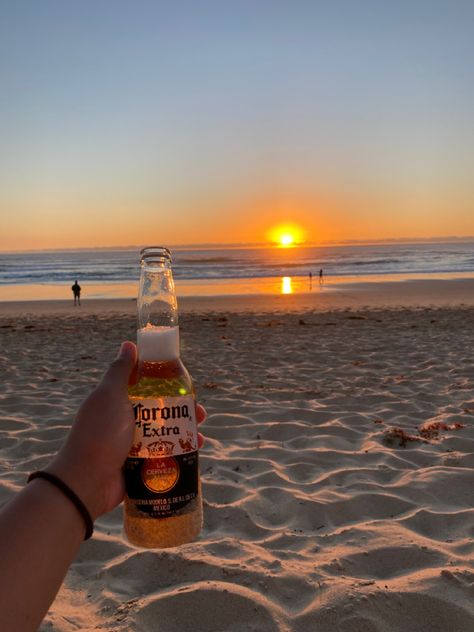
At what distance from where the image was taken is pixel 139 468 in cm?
187

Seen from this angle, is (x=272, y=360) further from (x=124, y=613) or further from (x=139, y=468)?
(x=139, y=468)

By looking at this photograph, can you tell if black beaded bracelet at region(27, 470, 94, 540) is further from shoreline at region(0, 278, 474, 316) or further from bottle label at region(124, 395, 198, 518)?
shoreline at region(0, 278, 474, 316)

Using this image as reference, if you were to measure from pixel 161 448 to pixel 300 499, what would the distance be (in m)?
2.07

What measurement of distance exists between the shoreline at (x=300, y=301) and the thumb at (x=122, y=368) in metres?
15.7

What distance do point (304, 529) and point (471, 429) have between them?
7.99ft

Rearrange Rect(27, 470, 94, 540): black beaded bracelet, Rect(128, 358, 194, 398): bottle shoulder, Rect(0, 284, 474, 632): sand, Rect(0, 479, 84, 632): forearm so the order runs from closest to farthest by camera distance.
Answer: Rect(0, 479, 84, 632): forearm, Rect(27, 470, 94, 540): black beaded bracelet, Rect(128, 358, 194, 398): bottle shoulder, Rect(0, 284, 474, 632): sand

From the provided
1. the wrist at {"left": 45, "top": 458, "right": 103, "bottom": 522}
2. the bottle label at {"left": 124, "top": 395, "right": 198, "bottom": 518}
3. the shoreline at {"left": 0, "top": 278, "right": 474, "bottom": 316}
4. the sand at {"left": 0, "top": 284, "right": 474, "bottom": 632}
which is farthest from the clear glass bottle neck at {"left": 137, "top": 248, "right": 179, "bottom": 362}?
the shoreline at {"left": 0, "top": 278, "right": 474, "bottom": 316}

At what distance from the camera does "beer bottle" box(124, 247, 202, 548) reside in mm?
1859

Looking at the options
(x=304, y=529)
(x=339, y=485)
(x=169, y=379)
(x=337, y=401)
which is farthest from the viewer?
(x=337, y=401)

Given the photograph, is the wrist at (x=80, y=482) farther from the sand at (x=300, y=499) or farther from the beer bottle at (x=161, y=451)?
the sand at (x=300, y=499)

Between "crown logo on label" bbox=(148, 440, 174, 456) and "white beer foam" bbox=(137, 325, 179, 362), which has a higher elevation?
"white beer foam" bbox=(137, 325, 179, 362)

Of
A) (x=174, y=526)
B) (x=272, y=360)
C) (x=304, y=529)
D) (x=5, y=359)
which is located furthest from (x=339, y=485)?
(x=5, y=359)

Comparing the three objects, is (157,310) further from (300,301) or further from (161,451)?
(300,301)

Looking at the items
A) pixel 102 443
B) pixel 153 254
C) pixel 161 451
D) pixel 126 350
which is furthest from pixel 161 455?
pixel 153 254
